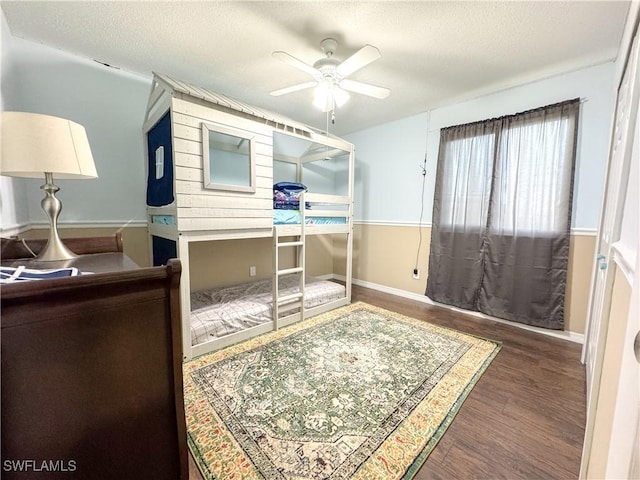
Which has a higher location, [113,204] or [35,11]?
[35,11]

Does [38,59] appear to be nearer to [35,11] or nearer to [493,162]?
[35,11]

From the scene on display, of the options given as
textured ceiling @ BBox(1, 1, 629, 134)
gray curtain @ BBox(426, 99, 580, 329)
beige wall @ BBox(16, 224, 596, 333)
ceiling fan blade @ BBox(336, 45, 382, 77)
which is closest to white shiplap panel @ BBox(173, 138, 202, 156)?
textured ceiling @ BBox(1, 1, 629, 134)

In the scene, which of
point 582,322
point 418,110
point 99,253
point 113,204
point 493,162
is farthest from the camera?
point 418,110

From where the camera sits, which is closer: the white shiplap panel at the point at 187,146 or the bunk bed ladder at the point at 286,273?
the white shiplap panel at the point at 187,146

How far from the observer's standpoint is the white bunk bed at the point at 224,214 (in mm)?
1847

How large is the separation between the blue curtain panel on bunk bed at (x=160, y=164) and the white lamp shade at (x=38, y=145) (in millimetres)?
667

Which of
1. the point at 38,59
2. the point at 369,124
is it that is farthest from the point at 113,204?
the point at 369,124

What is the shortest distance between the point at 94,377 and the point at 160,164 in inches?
72.8

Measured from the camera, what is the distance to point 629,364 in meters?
0.46

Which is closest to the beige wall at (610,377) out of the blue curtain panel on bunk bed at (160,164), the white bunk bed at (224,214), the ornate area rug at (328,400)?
the ornate area rug at (328,400)

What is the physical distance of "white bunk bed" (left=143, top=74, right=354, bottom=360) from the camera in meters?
1.85

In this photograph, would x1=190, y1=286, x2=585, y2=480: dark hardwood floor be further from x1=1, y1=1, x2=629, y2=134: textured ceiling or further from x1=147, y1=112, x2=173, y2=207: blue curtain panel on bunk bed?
x1=1, y1=1, x2=629, y2=134: textured ceiling

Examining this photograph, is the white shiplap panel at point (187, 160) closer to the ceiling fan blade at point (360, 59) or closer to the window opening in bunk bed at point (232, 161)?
the window opening in bunk bed at point (232, 161)

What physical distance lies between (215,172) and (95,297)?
96.3 inches
